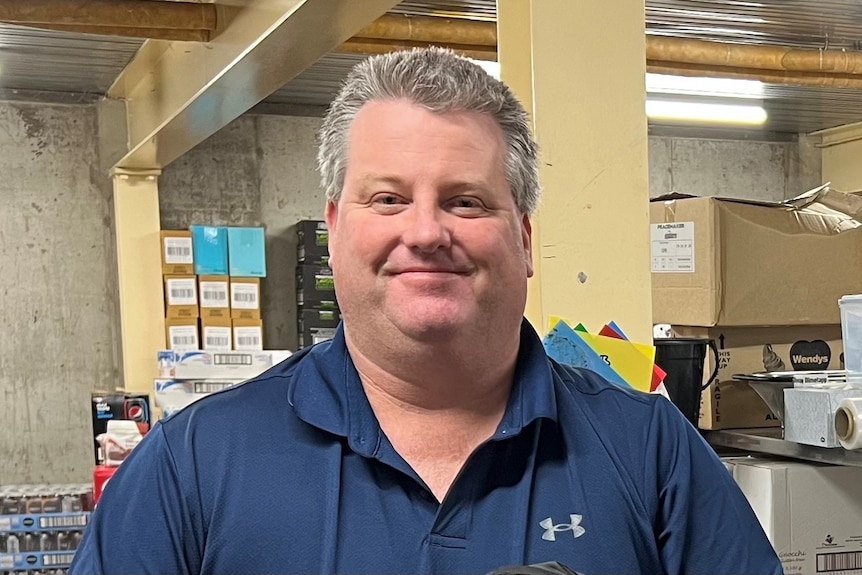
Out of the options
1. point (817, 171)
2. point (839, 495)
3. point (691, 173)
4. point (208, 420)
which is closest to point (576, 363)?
point (839, 495)

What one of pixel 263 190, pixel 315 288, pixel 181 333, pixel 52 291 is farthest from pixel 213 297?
pixel 52 291

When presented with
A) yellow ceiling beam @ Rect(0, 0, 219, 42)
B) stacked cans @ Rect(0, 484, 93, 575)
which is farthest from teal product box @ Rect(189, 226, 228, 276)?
yellow ceiling beam @ Rect(0, 0, 219, 42)

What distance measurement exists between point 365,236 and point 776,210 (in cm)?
168

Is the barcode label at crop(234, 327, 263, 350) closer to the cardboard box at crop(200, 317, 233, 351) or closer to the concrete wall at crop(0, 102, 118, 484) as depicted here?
the cardboard box at crop(200, 317, 233, 351)

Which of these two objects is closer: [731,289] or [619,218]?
[619,218]

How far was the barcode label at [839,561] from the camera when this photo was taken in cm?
201

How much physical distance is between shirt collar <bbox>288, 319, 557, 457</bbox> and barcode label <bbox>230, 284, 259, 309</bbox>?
463 centimetres

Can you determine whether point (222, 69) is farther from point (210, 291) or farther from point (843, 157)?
point (843, 157)

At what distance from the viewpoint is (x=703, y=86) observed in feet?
18.6

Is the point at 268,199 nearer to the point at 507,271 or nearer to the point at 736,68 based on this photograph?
the point at 736,68

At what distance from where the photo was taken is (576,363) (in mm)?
1802

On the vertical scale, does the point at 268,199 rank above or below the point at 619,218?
above

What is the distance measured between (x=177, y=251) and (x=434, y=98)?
4.86m

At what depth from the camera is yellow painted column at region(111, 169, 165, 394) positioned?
5.69 m
